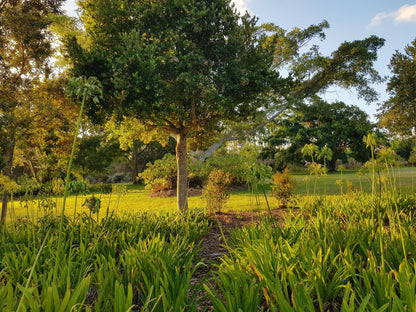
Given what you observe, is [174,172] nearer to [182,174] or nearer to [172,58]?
[182,174]

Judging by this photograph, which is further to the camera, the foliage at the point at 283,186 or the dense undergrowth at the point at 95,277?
the foliage at the point at 283,186

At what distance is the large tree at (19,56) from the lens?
7750 millimetres

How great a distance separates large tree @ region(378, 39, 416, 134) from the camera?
54.5ft

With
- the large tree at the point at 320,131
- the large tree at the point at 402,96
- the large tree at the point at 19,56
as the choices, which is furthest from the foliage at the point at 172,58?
the large tree at the point at 320,131

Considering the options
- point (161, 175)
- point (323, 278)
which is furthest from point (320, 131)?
point (323, 278)

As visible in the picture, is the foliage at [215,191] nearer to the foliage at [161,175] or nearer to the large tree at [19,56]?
the large tree at [19,56]

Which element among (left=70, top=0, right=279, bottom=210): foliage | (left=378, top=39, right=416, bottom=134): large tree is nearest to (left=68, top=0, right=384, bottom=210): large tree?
(left=70, top=0, right=279, bottom=210): foliage

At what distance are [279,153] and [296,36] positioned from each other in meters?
13.6

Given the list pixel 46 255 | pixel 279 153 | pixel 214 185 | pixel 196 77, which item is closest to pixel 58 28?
pixel 196 77

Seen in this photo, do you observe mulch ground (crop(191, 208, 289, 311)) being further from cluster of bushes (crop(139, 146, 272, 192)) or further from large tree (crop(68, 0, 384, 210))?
cluster of bushes (crop(139, 146, 272, 192))

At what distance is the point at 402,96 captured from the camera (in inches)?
673

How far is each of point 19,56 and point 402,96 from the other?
20148 millimetres

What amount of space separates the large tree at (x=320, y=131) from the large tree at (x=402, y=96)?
311 inches

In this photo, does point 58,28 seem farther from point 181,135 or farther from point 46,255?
point 46,255
